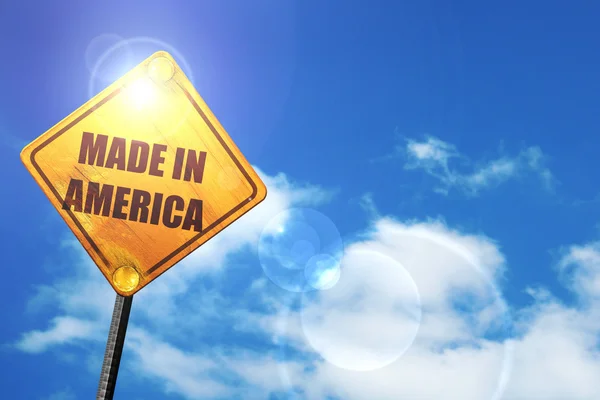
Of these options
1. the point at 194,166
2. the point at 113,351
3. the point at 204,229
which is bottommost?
Result: the point at 113,351

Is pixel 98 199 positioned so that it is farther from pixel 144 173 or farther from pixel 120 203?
pixel 144 173

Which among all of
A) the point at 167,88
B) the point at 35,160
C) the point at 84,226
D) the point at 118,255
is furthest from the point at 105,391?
the point at 167,88

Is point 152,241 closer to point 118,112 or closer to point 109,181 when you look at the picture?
point 109,181

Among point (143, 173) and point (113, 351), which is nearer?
point (113, 351)

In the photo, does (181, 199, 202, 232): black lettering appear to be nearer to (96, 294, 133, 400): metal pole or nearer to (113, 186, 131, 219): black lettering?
(113, 186, 131, 219): black lettering

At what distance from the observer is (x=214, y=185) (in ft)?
9.09

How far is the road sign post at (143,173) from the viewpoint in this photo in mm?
A: 2658

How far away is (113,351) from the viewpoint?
2.43 m

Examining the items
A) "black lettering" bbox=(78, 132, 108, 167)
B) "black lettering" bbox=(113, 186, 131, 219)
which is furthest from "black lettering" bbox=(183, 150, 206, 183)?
"black lettering" bbox=(78, 132, 108, 167)

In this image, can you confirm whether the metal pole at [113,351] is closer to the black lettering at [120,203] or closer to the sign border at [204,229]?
the sign border at [204,229]

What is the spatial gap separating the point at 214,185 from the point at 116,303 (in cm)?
73

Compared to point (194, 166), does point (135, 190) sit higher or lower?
lower

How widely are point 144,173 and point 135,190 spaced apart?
0.09 m

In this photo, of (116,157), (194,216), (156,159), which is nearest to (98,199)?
(116,157)
